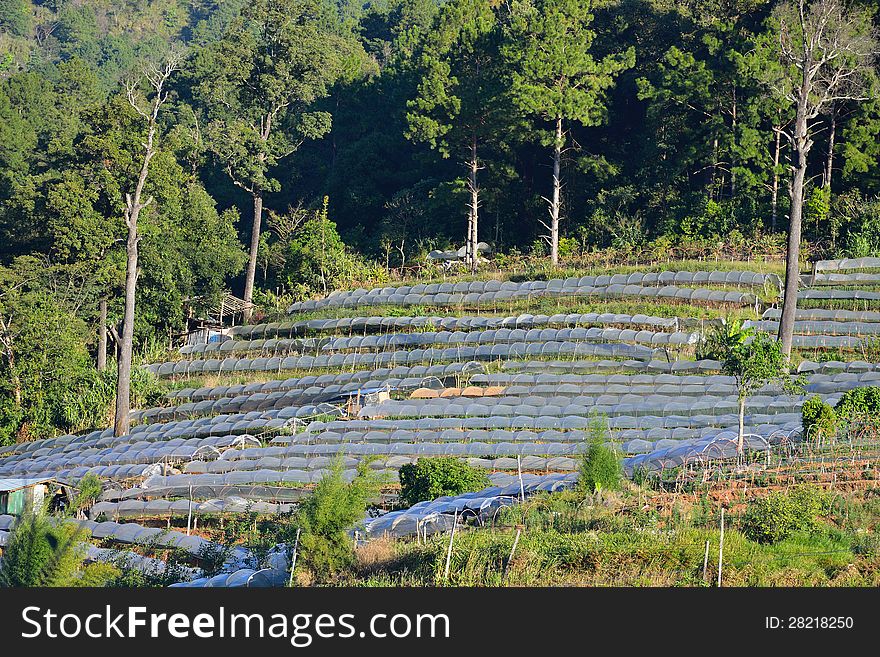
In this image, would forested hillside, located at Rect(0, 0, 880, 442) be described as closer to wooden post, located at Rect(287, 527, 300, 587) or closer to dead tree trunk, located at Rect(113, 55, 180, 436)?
dead tree trunk, located at Rect(113, 55, 180, 436)

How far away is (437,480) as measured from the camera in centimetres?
2164

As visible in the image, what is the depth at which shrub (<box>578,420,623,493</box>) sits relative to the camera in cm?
1914

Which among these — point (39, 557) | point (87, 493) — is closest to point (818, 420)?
point (39, 557)

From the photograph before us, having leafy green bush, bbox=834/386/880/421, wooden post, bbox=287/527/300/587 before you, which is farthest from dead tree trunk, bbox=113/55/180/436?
leafy green bush, bbox=834/386/880/421

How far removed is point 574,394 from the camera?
28.8 meters

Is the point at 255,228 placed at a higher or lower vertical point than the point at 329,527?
higher

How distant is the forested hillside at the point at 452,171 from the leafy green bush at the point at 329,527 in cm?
1872

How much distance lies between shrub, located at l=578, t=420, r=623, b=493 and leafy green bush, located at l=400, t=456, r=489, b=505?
306cm

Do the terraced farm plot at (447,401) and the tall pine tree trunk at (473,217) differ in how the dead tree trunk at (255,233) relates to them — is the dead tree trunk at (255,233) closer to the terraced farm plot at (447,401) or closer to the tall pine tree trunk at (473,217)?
the terraced farm plot at (447,401)

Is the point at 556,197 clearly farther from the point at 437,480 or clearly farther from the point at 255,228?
the point at 437,480

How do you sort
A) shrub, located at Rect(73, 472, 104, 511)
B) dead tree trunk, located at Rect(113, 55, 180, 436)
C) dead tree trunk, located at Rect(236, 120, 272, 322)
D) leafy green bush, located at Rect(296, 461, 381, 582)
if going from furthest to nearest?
dead tree trunk, located at Rect(236, 120, 272, 322) < dead tree trunk, located at Rect(113, 55, 180, 436) < shrub, located at Rect(73, 472, 104, 511) < leafy green bush, located at Rect(296, 461, 381, 582)

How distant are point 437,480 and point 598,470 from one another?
11.5 feet

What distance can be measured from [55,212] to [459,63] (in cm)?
1547

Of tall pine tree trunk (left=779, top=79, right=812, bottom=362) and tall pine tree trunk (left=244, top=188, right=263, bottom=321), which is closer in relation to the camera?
tall pine tree trunk (left=779, top=79, right=812, bottom=362)
